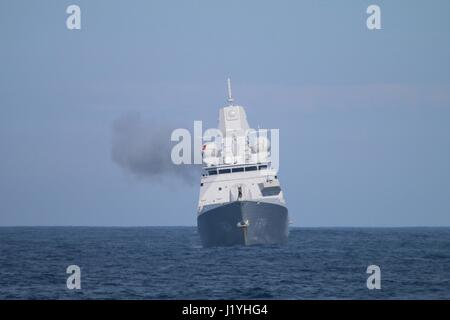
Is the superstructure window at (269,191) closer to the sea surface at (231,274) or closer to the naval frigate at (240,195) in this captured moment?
the naval frigate at (240,195)

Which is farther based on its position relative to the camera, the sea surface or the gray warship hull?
the gray warship hull

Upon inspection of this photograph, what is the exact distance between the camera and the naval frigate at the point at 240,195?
72.0 metres

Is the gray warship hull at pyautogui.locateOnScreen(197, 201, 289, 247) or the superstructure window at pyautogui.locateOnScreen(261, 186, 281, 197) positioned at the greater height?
the superstructure window at pyautogui.locateOnScreen(261, 186, 281, 197)

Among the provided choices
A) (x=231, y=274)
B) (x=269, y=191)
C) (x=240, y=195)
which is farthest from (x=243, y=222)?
(x=231, y=274)

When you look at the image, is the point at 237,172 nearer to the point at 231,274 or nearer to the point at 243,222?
the point at 243,222

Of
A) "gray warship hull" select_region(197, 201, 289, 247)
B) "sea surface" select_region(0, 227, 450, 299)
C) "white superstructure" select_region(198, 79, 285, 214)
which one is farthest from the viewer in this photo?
"white superstructure" select_region(198, 79, 285, 214)

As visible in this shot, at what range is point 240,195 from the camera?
72688 mm

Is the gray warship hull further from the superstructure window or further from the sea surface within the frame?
the superstructure window

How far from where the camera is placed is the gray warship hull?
71.2 m

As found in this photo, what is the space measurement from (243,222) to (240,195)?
2435 millimetres

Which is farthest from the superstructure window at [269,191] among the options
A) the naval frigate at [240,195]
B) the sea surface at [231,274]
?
the sea surface at [231,274]

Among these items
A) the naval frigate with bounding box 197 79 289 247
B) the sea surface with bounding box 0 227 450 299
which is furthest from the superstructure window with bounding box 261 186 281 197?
the sea surface with bounding box 0 227 450 299
